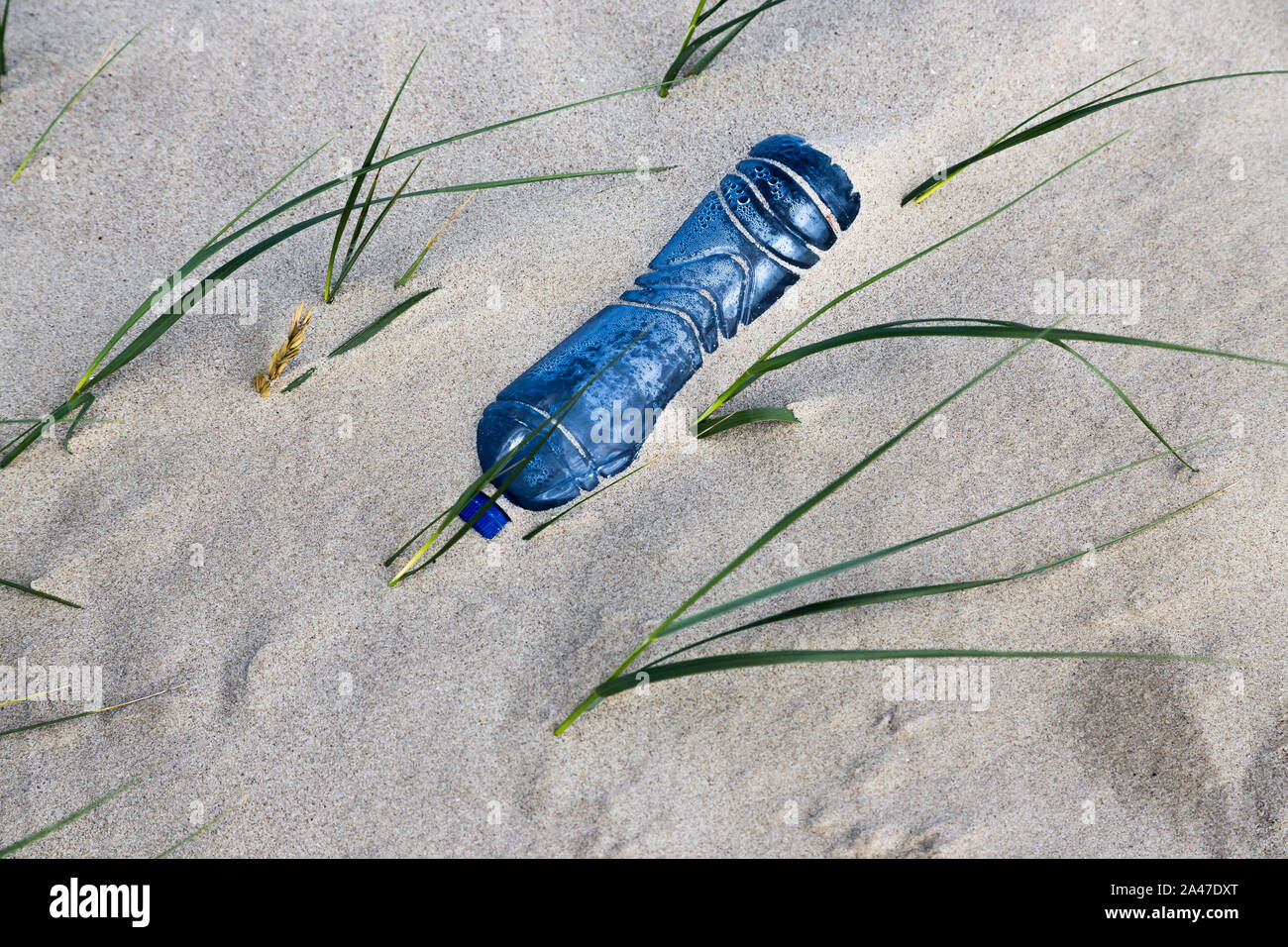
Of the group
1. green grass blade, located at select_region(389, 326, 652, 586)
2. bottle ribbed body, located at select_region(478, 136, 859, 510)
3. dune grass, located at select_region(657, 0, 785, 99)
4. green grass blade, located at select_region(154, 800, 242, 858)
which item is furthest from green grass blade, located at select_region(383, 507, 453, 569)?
dune grass, located at select_region(657, 0, 785, 99)

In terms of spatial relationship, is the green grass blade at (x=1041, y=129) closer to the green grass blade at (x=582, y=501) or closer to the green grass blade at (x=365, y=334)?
the green grass blade at (x=582, y=501)

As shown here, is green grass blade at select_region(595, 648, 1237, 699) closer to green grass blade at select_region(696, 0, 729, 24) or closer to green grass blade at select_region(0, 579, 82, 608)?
green grass blade at select_region(0, 579, 82, 608)

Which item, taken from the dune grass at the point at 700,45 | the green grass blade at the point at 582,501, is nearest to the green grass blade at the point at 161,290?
the green grass blade at the point at 582,501

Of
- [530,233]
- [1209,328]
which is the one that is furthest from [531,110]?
[1209,328]

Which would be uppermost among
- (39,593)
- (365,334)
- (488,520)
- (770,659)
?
(365,334)

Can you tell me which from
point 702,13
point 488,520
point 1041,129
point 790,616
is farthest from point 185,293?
point 1041,129

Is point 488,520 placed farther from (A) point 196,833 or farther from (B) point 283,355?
(A) point 196,833
